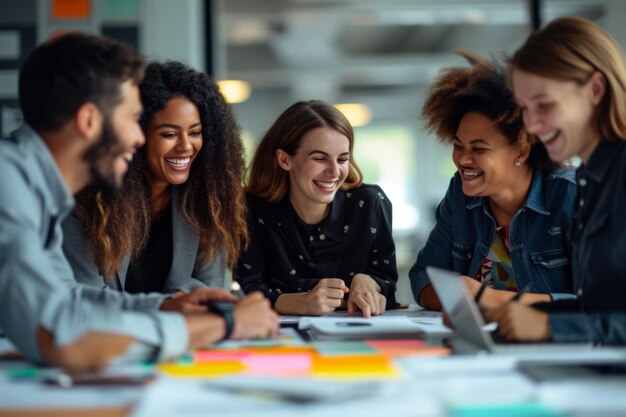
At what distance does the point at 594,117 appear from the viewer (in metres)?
1.57

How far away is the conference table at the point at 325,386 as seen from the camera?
99cm

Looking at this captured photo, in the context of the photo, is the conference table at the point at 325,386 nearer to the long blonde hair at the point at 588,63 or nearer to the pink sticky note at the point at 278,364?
the pink sticky note at the point at 278,364

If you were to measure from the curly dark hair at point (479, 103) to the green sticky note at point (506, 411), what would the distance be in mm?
Answer: 1281

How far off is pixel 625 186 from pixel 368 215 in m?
1.08

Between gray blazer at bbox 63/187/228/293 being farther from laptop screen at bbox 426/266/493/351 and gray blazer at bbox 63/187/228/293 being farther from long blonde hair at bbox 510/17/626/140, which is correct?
long blonde hair at bbox 510/17/626/140

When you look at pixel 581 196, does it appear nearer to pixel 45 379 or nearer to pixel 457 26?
pixel 45 379

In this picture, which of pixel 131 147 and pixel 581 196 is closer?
pixel 131 147

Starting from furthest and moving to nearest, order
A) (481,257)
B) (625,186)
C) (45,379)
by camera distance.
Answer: (481,257)
(625,186)
(45,379)

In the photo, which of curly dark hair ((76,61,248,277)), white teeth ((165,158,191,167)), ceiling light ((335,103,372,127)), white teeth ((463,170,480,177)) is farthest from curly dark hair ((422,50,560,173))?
ceiling light ((335,103,372,127))

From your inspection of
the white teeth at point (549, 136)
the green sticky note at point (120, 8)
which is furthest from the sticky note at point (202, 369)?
the green sticky note at point (120, 8)

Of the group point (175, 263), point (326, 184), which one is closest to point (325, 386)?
point (175, 263)

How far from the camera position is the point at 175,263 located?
7.05 feet

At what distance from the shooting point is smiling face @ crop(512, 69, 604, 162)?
5.06ft

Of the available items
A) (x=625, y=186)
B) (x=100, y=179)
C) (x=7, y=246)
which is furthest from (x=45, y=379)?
(x=625, y=186)
